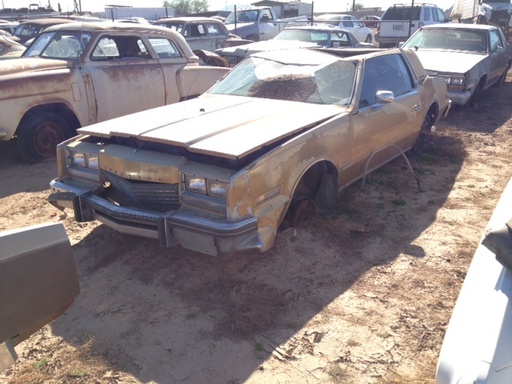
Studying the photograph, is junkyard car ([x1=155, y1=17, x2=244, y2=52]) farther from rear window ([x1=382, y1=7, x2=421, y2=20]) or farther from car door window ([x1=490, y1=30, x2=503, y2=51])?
car door window ([x1=490, y1=30, x2=503, y2=51])

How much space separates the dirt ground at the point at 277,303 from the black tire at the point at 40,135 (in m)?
1.28

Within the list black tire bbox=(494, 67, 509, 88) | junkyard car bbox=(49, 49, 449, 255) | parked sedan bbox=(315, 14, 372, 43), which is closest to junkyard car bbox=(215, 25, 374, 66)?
black tire bbox=(494, 67, 509, 88)

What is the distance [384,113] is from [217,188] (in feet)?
8.33

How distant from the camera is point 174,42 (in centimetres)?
791

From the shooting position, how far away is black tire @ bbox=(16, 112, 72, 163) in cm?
639

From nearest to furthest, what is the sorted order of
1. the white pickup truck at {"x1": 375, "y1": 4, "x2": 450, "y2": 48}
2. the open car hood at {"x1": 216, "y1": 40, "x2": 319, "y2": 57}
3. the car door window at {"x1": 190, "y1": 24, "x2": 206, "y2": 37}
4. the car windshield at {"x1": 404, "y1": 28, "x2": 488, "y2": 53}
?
1. the car windshield at {"x1": 404, "y1": 28, "x2": 488, "y2": 53}
2. the open car hood at {"x1": 216, "y1": 40, "x2": 319, "y2": 57}
3. the car door window at {"x1": 190, "y1": 24, "x2": 206, "y2": 37}
4. the white pickup truck at {"x1": 375, "y1": 4, "x2": 450, "y2": 48}

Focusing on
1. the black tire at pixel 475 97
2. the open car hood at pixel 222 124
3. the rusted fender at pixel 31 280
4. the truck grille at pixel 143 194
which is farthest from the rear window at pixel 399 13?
the rusted fender at pixel 31 280

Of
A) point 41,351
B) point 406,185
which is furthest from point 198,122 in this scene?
point 406,185

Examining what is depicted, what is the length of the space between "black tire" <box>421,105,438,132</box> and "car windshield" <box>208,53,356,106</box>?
98.0 inches

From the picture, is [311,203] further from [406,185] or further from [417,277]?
[406,185]

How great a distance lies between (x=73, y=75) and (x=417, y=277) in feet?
17.1

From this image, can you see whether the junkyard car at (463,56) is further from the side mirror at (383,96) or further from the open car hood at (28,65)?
the open car hood at (28,65)

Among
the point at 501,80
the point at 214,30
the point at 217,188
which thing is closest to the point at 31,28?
the point at 214,30

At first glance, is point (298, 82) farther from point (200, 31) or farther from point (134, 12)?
point (134, 12)
